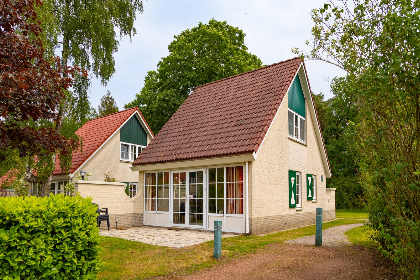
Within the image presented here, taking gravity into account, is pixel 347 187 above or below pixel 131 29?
below

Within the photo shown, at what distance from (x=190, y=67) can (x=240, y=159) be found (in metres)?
18.9

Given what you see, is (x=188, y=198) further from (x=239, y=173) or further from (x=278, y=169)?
(x=278, y=169)

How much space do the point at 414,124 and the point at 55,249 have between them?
5.61 meters

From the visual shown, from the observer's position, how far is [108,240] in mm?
11469

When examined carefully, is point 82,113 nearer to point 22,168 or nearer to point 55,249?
point 22,168

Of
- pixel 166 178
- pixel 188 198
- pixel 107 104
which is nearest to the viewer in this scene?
pixel 188 198

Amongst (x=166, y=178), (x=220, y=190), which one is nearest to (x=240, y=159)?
(x=220, y=190)

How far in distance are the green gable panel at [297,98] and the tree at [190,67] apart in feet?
42.0

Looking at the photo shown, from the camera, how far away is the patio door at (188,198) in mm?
14516

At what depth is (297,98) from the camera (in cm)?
1747

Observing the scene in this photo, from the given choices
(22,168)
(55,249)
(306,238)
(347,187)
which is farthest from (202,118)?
(347,187)

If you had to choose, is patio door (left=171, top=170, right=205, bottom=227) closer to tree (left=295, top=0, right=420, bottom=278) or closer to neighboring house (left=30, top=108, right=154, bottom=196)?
neighboring house (left=30, top=108, right=154, bottom=196)

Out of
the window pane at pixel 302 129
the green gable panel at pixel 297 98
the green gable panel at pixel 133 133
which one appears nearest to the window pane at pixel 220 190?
the green gable panel at pixel 297 98

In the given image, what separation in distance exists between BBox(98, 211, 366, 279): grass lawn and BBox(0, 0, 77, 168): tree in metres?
3.94
